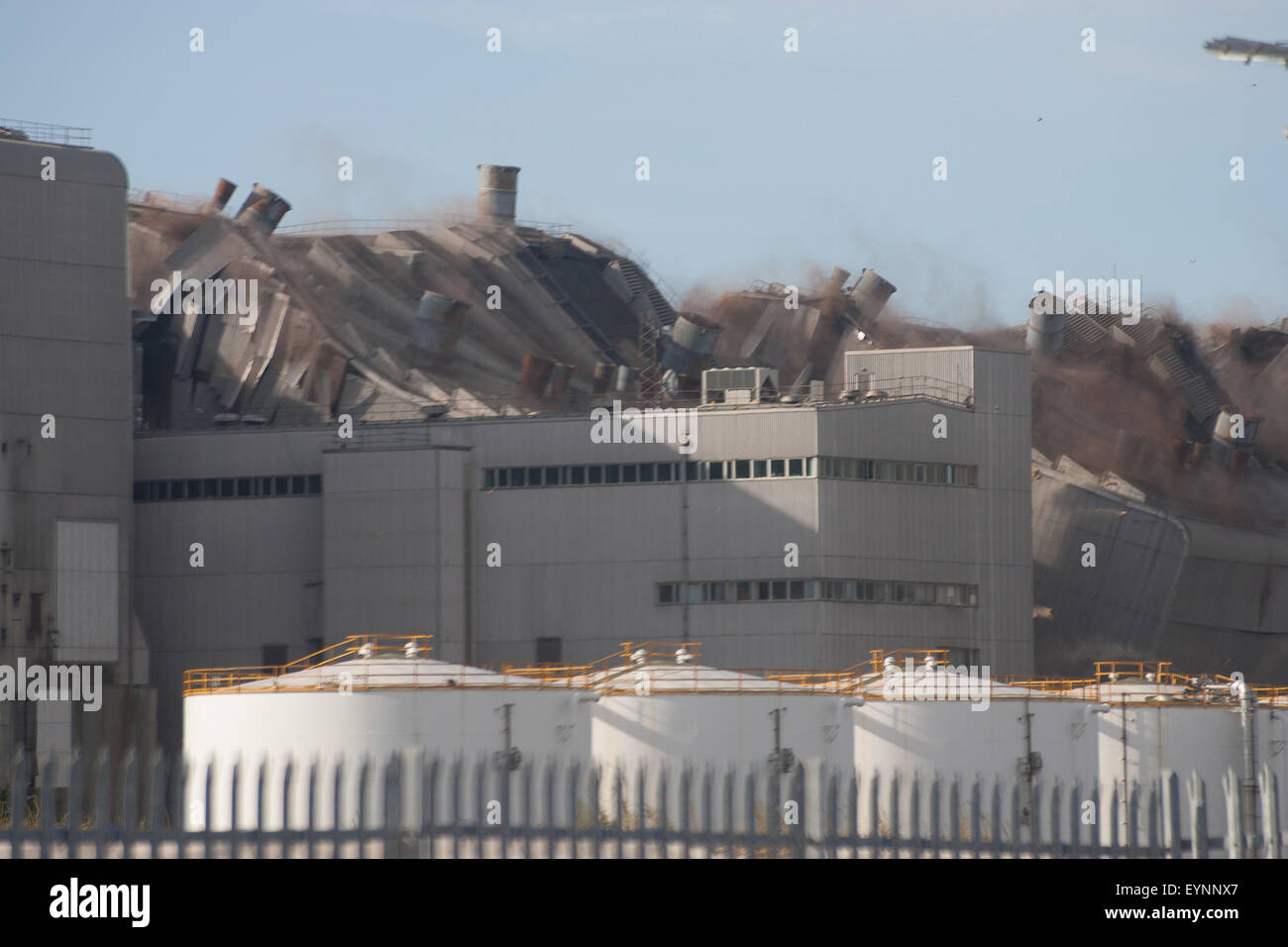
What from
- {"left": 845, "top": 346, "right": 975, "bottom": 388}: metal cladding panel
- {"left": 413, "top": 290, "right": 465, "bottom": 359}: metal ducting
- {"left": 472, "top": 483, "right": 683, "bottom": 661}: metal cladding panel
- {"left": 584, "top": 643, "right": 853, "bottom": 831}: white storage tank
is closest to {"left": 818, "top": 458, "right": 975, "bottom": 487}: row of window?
{"left": 845, "top": 346, "right": 975, "bottom": 388}: metal cladding panel

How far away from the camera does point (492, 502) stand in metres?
71.3

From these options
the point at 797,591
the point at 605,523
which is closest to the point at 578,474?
the point at 605,523

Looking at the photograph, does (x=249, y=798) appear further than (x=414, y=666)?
No

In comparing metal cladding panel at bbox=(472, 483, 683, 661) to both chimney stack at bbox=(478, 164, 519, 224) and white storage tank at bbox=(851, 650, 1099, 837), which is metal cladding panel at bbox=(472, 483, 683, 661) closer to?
white storage tank at bbox=(851, 650, 1099, 837)

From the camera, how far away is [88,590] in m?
67.7

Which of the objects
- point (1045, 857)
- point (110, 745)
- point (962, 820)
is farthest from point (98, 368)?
point (1045, 857)

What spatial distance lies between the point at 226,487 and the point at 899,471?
22525 mm

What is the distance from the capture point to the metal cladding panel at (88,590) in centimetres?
6694

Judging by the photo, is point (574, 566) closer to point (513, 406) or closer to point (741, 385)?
point (741, 385)

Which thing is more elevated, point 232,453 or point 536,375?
point 536,375

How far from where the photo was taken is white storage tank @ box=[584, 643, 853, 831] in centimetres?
4975

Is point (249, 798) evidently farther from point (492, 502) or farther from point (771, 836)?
point (492, 502)

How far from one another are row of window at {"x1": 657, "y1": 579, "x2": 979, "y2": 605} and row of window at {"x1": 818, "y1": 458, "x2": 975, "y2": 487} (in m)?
3.37

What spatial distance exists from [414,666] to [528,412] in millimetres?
34262
